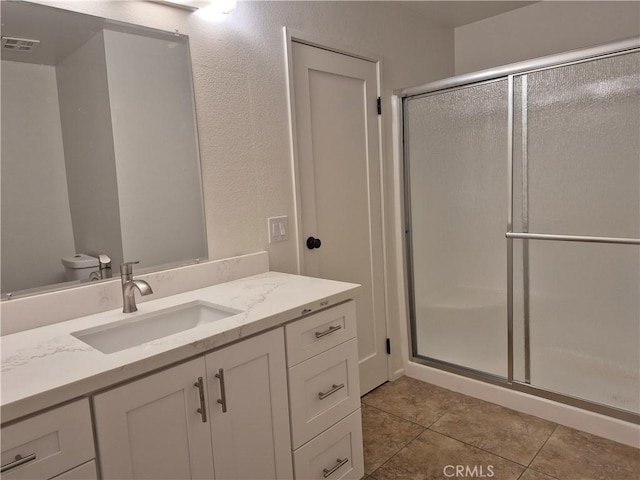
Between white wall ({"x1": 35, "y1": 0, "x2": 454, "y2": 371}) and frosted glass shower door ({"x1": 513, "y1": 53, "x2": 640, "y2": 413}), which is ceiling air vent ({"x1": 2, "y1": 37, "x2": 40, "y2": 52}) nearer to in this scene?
white wall ({"x1": 35, "y1": 0, "x2": 454, "y2": 371})

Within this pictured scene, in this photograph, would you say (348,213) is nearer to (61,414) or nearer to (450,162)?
(450,162)

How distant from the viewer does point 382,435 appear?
7.34 ft

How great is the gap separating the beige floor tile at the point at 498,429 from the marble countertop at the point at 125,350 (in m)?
1.05

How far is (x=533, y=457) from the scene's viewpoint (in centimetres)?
200

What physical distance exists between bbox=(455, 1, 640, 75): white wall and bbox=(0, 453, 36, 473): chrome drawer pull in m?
3.18

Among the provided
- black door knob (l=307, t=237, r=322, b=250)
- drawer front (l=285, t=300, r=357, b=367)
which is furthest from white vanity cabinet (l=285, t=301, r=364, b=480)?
black door knob (l=307, t=237, r=322, b=250)

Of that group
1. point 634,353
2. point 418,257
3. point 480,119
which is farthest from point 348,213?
point 634,353

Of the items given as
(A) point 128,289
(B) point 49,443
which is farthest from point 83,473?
(A) point 128,289

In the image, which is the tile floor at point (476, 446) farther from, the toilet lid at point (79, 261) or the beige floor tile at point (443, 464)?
the toilet lid at point (79, 261)

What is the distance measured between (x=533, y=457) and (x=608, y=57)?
1.75 meters

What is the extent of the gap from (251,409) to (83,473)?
0.48 m

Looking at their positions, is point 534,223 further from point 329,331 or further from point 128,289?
point 128,289

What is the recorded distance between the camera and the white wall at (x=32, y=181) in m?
1.36

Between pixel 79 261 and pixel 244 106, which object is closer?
pixel 79 261
